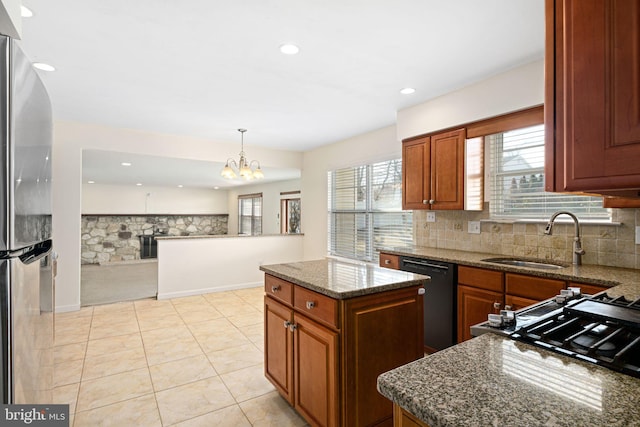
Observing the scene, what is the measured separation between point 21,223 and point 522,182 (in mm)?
3358

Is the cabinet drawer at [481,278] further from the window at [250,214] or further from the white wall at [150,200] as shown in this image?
the white wall at [150,200]

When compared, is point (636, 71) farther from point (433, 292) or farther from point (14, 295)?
point (433, 292)

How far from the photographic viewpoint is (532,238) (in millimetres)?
2799

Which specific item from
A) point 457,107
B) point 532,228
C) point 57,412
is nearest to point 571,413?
point 57,412

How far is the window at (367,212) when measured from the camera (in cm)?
427

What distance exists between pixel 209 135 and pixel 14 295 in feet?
13.7

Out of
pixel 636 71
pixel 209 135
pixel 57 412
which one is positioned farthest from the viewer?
pixel 209 135

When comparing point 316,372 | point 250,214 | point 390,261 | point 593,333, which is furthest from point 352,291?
point 250,214

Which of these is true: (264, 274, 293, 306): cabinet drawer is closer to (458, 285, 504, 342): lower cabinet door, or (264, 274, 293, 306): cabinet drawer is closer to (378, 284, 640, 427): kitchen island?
(378, 284, 640, 427): kitchen island

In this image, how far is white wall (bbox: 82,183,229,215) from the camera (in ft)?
29.3

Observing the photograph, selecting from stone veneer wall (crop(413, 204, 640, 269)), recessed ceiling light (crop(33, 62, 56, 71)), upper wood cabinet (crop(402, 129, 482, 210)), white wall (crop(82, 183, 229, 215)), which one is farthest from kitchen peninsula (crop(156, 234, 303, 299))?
white wall (crop(82, 183, 229, 215))

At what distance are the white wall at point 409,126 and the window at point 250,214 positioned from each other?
3573mm

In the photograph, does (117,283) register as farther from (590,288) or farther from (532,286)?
(590,288)

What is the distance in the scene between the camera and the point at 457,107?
10.2 ft
